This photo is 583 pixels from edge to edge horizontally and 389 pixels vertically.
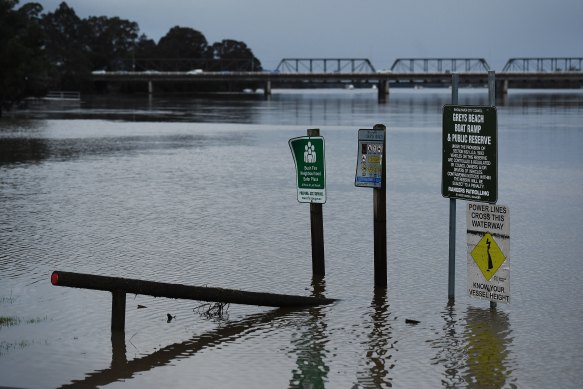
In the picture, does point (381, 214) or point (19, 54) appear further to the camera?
point (19, 54)

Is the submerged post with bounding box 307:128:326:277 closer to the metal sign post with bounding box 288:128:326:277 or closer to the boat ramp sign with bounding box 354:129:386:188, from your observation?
the metal sign post with bounding box 288:128:326:277

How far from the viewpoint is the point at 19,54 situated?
215 ft

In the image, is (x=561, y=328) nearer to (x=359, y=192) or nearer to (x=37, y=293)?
(x=37, y=293)

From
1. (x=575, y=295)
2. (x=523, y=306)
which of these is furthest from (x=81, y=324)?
(x=575, y=295)

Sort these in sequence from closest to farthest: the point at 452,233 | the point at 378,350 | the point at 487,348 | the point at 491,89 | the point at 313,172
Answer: the point at 378,350 → the point at 487,348 → the point at 491,89 → the point at 452,233 → the point at 313,172

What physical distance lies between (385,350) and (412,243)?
21.9ft

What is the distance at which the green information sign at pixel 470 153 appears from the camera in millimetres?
11477

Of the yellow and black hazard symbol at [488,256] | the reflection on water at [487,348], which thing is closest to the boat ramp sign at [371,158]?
the yellow and black hazard symbol at [488,256]

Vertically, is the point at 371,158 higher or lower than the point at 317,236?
higher

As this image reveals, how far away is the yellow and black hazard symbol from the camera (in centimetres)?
1141

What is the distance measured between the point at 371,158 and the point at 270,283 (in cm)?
201

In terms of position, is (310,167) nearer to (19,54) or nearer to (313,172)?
(313,172)

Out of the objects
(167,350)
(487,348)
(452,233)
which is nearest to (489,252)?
(452,233)

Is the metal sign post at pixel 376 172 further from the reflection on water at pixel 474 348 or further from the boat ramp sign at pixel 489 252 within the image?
the boat ramp sign at pixel 489 252
